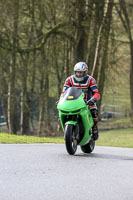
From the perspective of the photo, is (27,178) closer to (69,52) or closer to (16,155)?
(16,155)

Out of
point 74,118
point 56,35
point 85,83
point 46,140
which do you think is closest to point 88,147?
point 74,118

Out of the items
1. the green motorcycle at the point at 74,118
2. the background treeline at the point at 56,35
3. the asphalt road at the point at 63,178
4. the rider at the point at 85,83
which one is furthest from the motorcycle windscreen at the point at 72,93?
the background treeline at the point at 56,35

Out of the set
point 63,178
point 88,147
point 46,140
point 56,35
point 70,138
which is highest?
point 63,178

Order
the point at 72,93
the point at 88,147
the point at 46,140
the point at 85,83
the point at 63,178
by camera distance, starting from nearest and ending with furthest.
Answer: the point at 63,178 → the point at 72,93 → the point at 85,83 → the point at 88,147 → the point at 46,140

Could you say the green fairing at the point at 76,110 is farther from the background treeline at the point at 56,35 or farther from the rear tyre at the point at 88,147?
the background treeline at the point at 56,35

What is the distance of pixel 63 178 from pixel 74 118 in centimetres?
314

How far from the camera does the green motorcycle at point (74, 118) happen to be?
31.1 feet

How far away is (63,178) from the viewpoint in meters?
6.80

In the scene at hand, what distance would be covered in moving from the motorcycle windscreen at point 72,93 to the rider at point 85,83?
279 mm

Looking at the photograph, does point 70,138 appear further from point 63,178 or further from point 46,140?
point 46,140

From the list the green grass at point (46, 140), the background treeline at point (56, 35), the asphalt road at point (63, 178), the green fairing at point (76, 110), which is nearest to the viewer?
the asphalt road at point (63, 178)

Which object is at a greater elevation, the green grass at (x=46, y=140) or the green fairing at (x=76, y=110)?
the green fairing at (x=76, y=110)

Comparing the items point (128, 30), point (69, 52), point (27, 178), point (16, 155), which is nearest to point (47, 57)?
point (69, 52)

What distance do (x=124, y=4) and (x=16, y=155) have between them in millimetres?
18631
